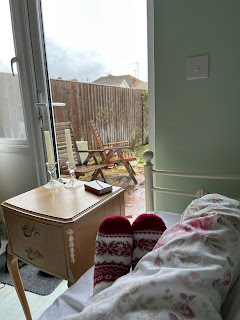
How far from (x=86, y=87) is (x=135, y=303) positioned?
174cm

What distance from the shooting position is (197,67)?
104cm

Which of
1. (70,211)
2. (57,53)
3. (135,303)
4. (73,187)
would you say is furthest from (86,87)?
(135,303)

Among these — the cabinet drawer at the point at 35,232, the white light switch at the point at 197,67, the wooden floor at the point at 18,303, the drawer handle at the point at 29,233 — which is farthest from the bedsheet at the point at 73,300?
the white light switch at the point at 197,67

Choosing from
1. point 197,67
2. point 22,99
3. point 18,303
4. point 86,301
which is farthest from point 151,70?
point 18,303

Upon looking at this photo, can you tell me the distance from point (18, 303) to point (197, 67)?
1.53m

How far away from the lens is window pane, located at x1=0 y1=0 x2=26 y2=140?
1.50 m

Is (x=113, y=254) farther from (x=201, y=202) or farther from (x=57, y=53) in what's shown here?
(x=57, y=53)

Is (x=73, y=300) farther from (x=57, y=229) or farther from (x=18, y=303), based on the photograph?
(x=18, y=303)

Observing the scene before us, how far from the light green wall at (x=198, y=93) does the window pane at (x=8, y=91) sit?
1008 mm

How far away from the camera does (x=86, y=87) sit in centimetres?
191

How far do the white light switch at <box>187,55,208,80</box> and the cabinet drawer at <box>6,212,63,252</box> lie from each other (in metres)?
0.87

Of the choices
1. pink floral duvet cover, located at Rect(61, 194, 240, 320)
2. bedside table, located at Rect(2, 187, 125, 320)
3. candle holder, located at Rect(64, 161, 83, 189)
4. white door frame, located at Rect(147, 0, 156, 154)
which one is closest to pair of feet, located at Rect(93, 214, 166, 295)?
bedside table, located at Rect(2, 187, 125, 320)

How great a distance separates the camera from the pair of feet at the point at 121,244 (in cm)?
73

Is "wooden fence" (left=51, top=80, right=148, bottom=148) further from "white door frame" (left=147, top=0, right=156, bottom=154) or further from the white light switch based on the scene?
the white light switch
